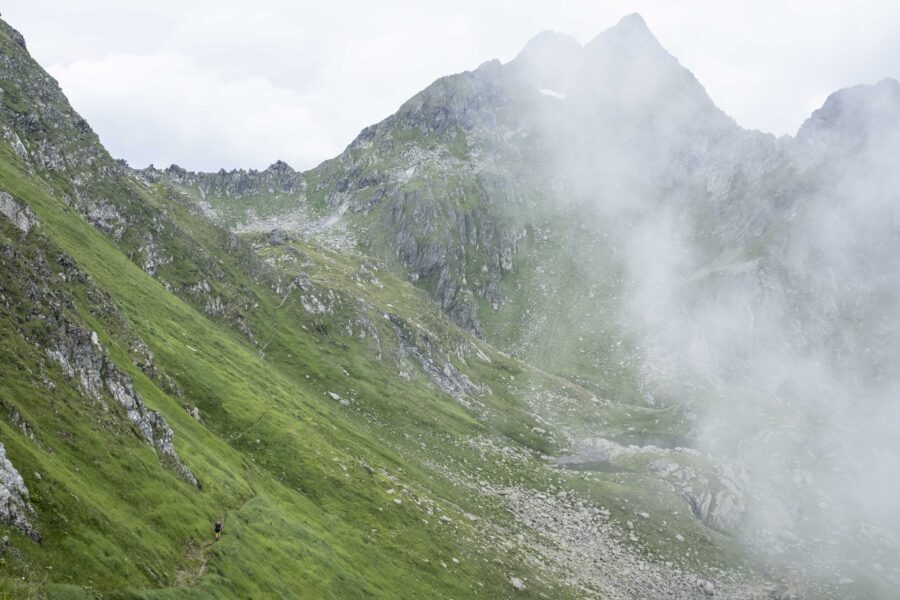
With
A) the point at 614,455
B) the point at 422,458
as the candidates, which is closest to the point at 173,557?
the point at 422,458

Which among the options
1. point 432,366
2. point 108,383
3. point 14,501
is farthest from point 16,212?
point 432,366

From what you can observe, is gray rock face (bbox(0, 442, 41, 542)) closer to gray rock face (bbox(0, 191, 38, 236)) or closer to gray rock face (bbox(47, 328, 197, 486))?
gray rock face (bbox(47, 328, 197, 486))

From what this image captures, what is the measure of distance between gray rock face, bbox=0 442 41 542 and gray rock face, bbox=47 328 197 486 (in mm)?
16908

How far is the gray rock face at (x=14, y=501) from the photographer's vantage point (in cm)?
3200

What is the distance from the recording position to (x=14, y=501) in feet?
108

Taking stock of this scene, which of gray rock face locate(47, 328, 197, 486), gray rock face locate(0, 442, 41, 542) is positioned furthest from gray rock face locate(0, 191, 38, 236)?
gray rock face locate(0, 442, 41, 542)

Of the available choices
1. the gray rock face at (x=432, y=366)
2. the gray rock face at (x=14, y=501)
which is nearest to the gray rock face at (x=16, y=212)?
the gray rock face at (x=14, y=501)

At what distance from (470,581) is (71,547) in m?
47.9

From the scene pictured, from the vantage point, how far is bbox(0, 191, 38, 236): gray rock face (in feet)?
217

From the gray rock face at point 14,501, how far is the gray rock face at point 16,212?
1577 inches

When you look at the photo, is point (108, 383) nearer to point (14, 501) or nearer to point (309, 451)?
point (14, 501)

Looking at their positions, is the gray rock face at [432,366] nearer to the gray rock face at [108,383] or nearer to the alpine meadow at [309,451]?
the alpine meadow at [309,451]

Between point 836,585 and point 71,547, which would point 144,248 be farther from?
point 836,585

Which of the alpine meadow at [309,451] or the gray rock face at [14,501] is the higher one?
the alpine meadow at [309,451]
